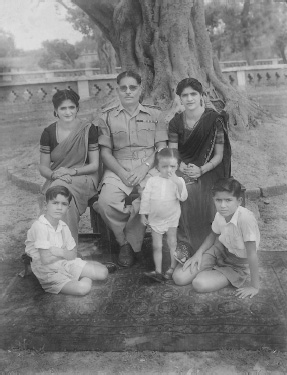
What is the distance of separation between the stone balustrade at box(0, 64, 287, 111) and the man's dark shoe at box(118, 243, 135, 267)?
10800 mm

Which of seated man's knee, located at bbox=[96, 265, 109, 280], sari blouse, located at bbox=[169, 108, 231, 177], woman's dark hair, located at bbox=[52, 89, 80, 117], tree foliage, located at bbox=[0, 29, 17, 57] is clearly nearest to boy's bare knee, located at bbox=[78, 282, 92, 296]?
seated man's knee, located at bbox=[96, 265, 109, 280]

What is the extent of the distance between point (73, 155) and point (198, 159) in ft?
3.50

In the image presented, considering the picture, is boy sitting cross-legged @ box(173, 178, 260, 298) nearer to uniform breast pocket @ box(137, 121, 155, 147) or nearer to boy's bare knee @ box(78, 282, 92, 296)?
boy's bare knee @ box(78, 282, 92, 296)

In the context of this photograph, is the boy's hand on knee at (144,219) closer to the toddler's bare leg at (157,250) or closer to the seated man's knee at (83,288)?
the toddler's bare leg at (157,250)

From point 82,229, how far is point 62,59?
33.3 meters

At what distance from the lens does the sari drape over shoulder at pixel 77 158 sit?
3914 millimetres

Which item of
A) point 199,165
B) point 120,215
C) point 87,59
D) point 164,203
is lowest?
point 120,215

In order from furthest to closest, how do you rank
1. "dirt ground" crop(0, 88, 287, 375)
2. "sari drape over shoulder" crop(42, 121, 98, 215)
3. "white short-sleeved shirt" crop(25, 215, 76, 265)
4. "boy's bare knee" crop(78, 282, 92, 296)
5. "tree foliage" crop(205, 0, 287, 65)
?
"tree foliage" crop(205, 0, 287, 65), "sari drape over shoulder" crop(42, 121, 98, 215), "boy's bare knee" crop(78, 282, 92, 296), "white short-sleeved shirt" crop(25, 215, 76, 265), "dirt ground" crop(0, 88, 287, 375)

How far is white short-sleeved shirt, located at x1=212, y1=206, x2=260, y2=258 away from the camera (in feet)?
10.1

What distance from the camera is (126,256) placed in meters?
3.89

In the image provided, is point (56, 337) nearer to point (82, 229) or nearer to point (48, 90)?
point (82, 229)

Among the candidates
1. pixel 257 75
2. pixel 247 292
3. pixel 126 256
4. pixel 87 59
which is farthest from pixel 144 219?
pixel 87 59

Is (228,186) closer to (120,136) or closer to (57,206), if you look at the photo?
(57,206)

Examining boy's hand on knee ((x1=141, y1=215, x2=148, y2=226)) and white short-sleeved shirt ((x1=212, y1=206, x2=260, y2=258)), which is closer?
white short-sleeved shirt ((x1=212, y1=206, x2=260, y2=258))
